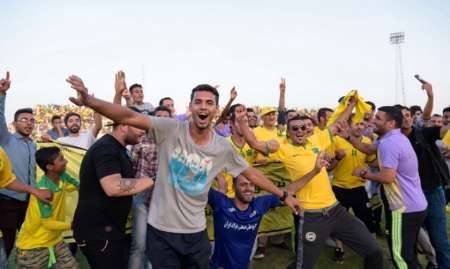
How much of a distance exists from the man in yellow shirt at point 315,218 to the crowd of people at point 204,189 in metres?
0.02

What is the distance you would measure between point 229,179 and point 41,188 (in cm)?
268

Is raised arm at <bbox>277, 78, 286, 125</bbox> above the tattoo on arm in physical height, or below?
above

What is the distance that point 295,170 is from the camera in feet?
15.7

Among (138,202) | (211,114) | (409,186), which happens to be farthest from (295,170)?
(138,202)

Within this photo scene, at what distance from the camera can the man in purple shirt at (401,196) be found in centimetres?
460

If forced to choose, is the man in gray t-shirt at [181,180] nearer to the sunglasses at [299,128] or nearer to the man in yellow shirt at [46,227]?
the man in yellow shirt at [46,227]

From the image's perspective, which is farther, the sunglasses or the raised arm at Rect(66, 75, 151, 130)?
the sunglasses

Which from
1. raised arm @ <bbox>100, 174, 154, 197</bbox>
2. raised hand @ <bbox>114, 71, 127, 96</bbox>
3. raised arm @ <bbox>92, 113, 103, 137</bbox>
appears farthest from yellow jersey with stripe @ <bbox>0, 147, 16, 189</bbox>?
raised arm @ <bbox>92, 113, 103, 137</bbox>

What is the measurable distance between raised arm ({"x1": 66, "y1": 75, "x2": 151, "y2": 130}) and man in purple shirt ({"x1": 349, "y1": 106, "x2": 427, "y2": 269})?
3.35m

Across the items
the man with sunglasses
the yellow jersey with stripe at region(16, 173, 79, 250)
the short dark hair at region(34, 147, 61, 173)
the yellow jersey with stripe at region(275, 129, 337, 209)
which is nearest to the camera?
the yellow jersey with stripe at region(16, 173, 79, 250)

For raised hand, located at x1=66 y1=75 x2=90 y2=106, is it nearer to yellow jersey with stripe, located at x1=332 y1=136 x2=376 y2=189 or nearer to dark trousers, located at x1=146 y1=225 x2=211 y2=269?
dark trousers, located at x1=146 y1=225 x2=211 y2=269

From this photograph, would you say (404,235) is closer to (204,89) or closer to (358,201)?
(358,201)

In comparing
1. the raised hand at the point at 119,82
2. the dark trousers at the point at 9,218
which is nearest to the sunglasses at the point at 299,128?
the raised hand at the point at 119,82

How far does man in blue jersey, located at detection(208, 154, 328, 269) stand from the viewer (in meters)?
4.39
